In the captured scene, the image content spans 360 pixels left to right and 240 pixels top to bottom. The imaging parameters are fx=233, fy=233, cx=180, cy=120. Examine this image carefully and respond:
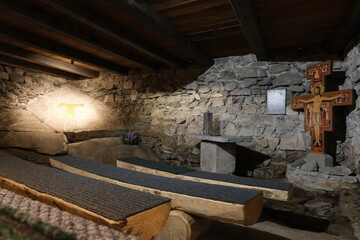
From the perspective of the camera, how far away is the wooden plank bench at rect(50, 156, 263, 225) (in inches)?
74.1

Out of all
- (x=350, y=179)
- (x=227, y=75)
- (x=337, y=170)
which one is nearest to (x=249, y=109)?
(x=227, y=75)

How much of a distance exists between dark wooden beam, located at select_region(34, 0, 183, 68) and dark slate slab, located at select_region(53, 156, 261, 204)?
1966 mm

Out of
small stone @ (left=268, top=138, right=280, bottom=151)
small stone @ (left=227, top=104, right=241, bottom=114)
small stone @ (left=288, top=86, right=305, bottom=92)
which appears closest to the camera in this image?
small stone @ (left=288, top=86, right=305, bottom=92)

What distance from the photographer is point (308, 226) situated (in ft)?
10.4

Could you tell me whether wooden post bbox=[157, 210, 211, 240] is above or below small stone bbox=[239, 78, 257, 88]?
below

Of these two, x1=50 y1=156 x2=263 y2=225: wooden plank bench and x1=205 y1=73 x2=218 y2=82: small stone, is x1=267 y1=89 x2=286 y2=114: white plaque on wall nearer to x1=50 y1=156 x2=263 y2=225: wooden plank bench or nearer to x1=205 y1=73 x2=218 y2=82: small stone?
x1=205 y1=73 x2=218 y2=82: small stone

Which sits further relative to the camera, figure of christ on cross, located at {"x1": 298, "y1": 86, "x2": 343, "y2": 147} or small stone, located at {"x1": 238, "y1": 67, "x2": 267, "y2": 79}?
small stone, located at {"x1": 238, "y1": 67, "x2": 267, "y2": 79}

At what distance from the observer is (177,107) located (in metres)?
5.65

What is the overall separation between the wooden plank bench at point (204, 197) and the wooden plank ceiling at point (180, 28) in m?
1.96

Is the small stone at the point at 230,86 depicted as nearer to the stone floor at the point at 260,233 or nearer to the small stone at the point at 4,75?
the stone floor at the point at 260,233

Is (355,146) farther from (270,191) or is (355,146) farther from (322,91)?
(270,191)

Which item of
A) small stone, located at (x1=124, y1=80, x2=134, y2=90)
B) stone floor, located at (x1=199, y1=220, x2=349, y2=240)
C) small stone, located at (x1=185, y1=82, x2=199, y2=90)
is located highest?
small stone, located at (x1=124, y1=80, x2=134, y2=90)

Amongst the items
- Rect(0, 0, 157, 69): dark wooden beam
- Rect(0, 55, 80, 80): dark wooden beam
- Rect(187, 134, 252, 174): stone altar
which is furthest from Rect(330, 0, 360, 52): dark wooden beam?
Rect(0, 55, 80, 80): dark wooden beam

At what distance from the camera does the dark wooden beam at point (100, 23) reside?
9.10ft
